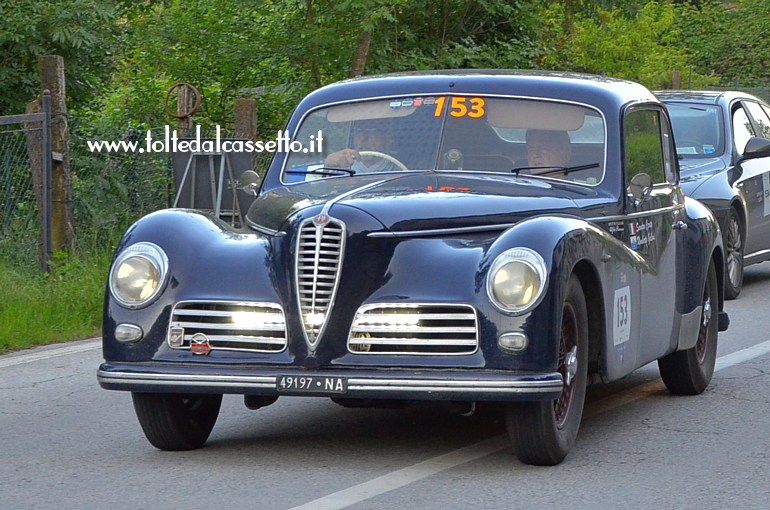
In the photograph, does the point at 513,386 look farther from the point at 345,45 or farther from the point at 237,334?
the point at 345,45

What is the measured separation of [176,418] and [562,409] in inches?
66.6

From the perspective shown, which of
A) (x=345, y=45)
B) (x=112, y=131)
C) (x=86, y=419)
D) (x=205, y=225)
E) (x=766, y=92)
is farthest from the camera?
(x=766, y=92)

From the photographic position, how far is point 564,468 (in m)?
6.55

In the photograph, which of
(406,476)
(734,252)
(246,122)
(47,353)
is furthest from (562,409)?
(246,122)

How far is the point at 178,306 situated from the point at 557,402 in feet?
5.37

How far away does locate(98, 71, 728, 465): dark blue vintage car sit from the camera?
6262mm

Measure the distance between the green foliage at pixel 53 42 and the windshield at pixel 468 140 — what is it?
32.6ft

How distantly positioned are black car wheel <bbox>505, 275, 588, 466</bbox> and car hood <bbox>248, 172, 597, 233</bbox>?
0.49m

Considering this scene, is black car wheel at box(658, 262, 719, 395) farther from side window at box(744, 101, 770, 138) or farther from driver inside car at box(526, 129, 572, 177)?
side window at box(744, 101, 770, 138)

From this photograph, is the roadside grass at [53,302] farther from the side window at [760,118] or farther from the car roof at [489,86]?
the side window at [760,118]

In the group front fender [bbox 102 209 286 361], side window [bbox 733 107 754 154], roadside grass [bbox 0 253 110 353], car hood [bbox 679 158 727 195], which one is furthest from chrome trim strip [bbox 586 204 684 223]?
side window [bbox 733 107 754 154]

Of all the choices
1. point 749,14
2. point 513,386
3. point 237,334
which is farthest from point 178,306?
point 749,14

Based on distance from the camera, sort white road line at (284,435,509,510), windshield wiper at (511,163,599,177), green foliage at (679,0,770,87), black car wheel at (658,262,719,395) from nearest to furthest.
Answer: white road line at (284,435,509,510) < windshield wiper at (511,163,599,177) < black car wheel at (658,262,719,395) < green foliage at (679,0,770,87)

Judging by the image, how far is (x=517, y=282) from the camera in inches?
247
